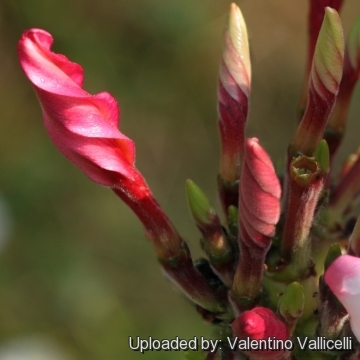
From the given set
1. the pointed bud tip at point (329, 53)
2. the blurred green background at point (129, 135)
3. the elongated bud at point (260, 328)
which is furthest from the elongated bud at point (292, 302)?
the blurred green background at point (129, 135)

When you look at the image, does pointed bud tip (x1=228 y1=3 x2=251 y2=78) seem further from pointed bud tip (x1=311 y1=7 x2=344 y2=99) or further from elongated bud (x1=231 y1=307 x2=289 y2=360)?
elongated bud (x1=231 y1=307 x2=289 y2=360)

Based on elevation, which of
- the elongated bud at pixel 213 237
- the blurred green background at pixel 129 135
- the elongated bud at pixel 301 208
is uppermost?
the elongated bud at pixel 301 208

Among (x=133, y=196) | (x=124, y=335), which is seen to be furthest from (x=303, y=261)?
(x=124, y=335)

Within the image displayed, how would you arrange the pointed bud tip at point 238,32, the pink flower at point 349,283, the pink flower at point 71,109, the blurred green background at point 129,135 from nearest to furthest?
the pink flower at point 349,283 → the pink flower at point 71,109 → the pointed bud tip at point 238,32 → the blurred green background at point 129,135

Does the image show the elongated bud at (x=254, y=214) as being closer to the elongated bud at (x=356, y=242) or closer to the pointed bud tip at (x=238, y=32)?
the elongated bud at (x=356, y=242)

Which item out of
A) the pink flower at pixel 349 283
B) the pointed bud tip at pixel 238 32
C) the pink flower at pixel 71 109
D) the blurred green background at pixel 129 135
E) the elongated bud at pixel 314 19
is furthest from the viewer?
the blurred green background at pixel 129 135

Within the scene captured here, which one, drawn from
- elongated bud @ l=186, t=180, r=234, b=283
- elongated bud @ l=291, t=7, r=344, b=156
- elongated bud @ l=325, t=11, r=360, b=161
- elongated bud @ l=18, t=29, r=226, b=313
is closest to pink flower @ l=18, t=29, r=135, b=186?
elongated bud @ l=18, t=29, r=226, b=313
